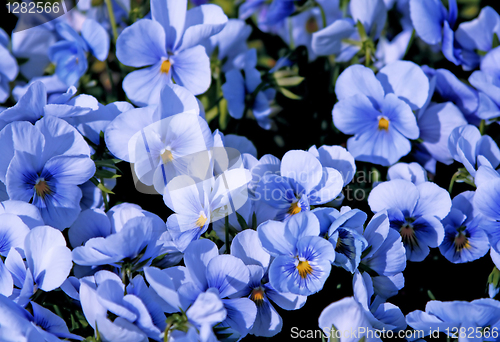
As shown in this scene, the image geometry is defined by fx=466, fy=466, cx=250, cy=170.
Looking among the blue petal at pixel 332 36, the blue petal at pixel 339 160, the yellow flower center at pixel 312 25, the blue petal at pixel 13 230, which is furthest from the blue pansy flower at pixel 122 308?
the yellow flower center at pixel 312 25

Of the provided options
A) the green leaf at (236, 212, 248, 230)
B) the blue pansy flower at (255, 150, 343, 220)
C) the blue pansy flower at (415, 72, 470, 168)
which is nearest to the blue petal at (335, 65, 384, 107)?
the blue pansy flower at (415, 72, 470, 168)

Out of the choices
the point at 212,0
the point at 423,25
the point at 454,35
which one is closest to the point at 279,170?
the point at 423,25

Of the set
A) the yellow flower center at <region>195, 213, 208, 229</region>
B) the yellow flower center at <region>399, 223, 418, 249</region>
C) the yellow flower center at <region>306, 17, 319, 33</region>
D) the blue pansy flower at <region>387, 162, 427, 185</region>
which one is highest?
the yellow flower center at <region>195, 213, 208, 229</region>

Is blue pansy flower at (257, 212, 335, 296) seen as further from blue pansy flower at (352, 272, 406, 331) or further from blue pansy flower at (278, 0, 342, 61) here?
blue pansy flower at (278, 0, 342, 61)

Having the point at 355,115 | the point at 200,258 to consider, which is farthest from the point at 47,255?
the point at 355,115

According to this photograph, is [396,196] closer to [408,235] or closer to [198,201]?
[408,235]

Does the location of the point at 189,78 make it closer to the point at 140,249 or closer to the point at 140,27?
the point at 140,27

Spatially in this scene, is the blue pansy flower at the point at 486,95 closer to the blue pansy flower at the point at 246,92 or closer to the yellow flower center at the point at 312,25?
the blue pansy flower at the point at 246,92
